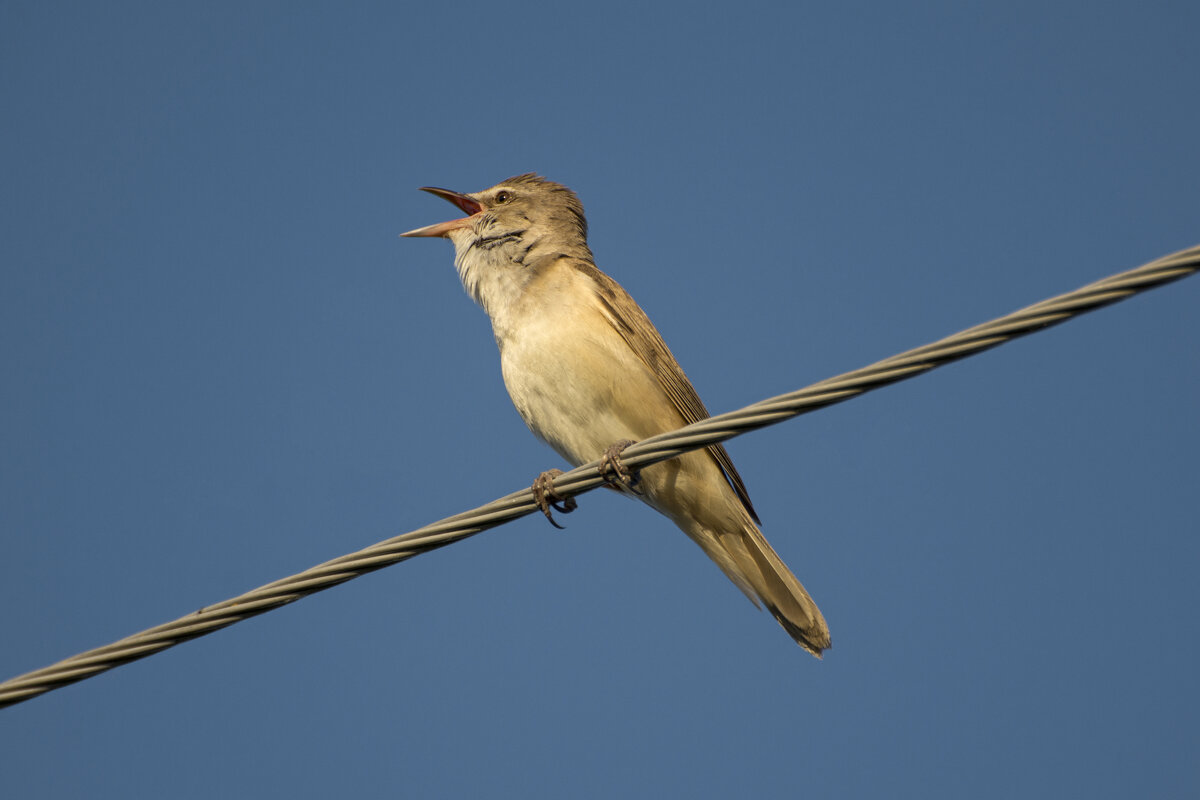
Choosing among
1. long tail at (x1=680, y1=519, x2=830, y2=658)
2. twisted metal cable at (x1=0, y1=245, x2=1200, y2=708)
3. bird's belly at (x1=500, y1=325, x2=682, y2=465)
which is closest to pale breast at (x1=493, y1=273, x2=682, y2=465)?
bird's belly at (x1=500, y1=325, x2=682, y2=465)

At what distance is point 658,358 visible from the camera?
244 inches

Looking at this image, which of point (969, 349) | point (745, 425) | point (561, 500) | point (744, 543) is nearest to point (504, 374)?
point (561, 500)

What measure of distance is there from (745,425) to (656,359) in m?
2.83

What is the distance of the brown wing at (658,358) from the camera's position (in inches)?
238

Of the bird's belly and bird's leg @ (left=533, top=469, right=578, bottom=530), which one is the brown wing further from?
bird's leg @ (left=533, top=469, right=578, bottom=530)

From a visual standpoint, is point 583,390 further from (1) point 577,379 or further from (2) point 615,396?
(2) point 615,396

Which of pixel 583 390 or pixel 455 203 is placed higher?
pixel 455 203

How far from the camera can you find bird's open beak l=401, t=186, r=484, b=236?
719cm

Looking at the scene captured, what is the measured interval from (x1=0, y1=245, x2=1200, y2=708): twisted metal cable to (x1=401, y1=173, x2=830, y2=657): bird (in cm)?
170

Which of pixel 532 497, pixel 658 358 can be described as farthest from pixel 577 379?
pixel 532 497

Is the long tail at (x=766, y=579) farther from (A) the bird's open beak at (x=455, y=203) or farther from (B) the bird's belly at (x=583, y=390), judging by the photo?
(A) the bird's open beak at (x=455, y=203)

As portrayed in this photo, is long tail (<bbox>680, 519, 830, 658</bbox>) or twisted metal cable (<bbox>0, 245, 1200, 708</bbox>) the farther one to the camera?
long tail (<bbox>680, 519, 830, 658</bbox>)

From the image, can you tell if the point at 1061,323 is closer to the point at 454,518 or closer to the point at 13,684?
the point at 454,518

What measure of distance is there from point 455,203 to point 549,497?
358 centimetres
